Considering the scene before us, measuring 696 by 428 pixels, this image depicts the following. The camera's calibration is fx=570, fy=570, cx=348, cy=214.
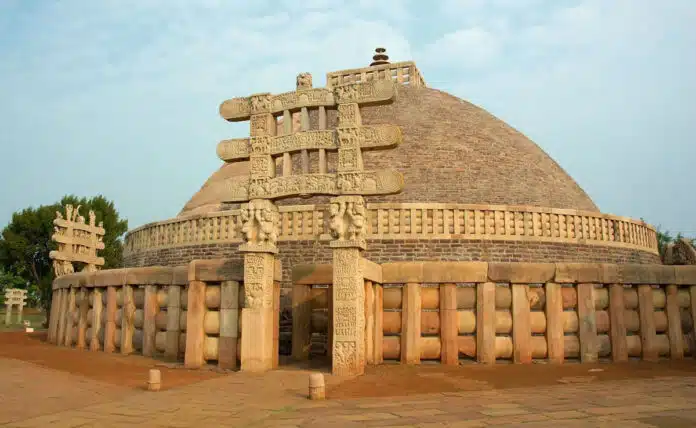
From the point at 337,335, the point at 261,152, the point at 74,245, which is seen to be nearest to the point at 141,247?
the point at 74,245

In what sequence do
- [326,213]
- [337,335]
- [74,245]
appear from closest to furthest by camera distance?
[337,335] < [326,213] < [74,245]

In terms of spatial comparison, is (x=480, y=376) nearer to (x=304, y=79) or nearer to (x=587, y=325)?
(x=587, y=325)

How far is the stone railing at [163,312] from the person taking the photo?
9078 mm

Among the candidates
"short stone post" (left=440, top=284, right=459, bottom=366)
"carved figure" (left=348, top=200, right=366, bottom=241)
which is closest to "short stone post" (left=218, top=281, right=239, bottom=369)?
"carved figure" (left=348, top=200, right=366, bottom=241)

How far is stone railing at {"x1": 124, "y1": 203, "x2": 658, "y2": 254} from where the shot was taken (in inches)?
631

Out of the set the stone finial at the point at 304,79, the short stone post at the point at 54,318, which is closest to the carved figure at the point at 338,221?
the short stone post at the point at 54,318

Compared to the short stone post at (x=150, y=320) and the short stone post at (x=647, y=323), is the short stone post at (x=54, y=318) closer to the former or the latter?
the short stone post at (x=150, y=320)

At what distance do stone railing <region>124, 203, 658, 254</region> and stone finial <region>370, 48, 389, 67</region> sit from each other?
13019mm

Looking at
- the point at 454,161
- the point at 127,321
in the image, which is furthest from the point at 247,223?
the point at 454,161

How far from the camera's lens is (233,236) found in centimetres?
1709

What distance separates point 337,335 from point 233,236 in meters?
9.64

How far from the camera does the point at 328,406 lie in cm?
581

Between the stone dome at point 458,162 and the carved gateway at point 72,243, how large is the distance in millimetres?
4225

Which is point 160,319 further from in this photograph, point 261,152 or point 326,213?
point 326,213
